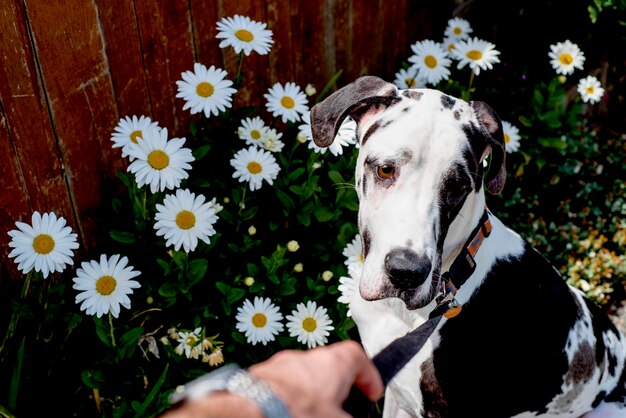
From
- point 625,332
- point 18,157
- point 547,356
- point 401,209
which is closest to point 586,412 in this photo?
point 547,356

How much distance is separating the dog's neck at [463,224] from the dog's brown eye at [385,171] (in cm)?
33

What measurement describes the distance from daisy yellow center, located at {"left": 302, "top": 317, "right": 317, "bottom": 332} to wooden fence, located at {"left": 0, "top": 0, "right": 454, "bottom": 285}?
4.11 ft

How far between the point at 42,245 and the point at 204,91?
1102 millimetres

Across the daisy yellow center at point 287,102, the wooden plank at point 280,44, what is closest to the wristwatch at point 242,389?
the daisy yellow center at point 287,102

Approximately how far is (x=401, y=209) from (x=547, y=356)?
42.1 inches

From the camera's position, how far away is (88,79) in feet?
9.80

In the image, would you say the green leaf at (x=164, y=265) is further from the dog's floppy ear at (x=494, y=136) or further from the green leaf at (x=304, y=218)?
the dog's floppy ear at (x=494, y=136)

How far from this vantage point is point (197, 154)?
3164mm

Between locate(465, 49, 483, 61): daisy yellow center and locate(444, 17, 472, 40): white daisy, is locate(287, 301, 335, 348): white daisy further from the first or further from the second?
locate(444, 17, 472, 40): white daisy

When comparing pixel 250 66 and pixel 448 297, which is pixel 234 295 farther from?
pixel 250 66

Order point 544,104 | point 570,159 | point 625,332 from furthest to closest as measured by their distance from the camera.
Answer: point 570,159 → point 544,104 → point 625,332

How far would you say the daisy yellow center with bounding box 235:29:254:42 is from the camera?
3.22m

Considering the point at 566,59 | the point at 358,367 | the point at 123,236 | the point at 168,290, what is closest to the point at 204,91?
the point at 123,236

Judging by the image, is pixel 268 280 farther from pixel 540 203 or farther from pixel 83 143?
pixel 540 203
